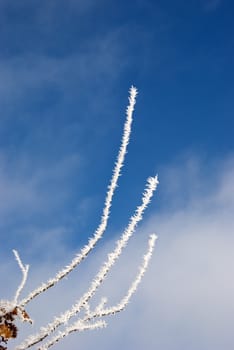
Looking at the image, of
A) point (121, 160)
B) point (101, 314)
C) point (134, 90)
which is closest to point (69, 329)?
point (101, 314)

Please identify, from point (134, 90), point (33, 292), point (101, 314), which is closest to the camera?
point (134, 90)

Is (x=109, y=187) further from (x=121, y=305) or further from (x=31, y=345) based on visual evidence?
(x=31, y=345)

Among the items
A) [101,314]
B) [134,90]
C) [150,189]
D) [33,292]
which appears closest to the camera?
[134,90]

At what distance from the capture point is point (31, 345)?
7.68 m

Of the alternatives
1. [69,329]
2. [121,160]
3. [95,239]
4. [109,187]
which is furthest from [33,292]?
[121,160]

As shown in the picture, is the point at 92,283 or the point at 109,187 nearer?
the point at 109,187

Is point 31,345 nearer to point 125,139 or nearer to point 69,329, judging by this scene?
point 69,329

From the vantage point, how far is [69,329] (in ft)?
25.3

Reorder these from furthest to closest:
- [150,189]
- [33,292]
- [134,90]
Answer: [33,292] < [150,189] < [134,90]

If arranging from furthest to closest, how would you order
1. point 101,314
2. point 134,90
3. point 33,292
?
1. point 101,314
2. point 33,292
3. point 134,90

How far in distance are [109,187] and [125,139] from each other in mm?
768

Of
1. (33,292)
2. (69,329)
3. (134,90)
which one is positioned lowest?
(69,329)

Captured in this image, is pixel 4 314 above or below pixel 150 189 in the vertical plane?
above

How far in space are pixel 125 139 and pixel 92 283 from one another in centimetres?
238
